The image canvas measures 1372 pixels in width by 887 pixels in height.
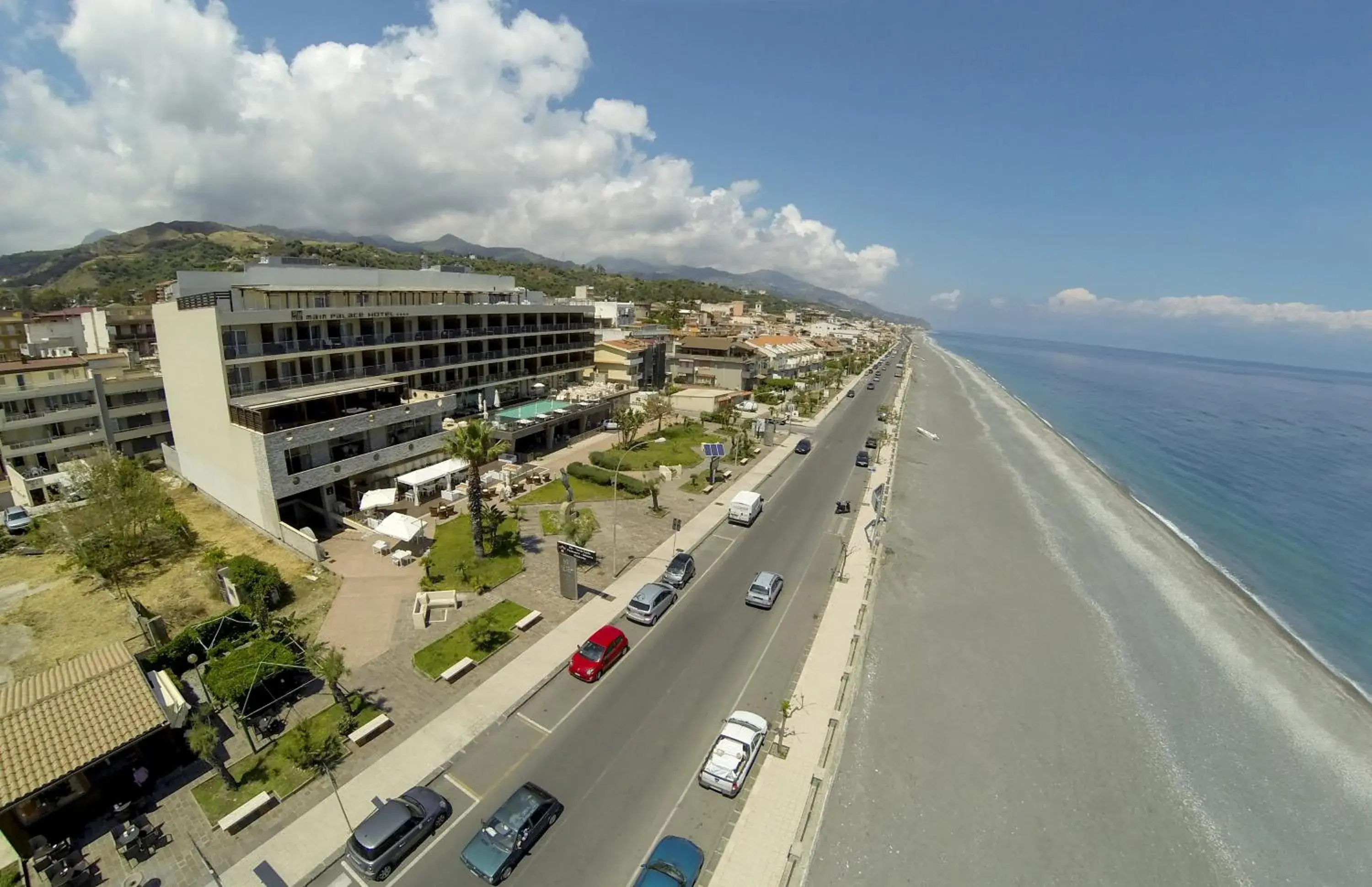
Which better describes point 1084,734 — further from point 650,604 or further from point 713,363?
point 713,363

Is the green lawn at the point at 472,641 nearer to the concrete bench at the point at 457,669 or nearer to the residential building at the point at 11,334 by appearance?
the concrete bench at the point at 457,669

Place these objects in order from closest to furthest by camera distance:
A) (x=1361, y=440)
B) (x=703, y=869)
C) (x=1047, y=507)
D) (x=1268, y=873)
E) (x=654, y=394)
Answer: (x=703, y=869) < (x=1268, y=873) < (x=1047, y=507) < (x=654, y=394) < (x=1361, y=440)

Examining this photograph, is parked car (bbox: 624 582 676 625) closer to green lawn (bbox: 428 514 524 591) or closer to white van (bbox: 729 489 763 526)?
green lawn (bbox: 428 514 524 591)

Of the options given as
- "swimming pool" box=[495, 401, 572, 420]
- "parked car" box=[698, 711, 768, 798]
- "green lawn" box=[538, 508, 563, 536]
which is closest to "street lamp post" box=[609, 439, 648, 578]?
"green lawn" box=[538, 508, 563, 536]

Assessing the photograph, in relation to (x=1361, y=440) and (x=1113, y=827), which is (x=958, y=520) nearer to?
(x=1113, y=827)

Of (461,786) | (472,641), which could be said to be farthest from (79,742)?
(472,641)

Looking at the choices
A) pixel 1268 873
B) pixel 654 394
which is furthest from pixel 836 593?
pixel 654 394

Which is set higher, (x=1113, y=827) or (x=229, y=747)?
(x=1113, y=827)
